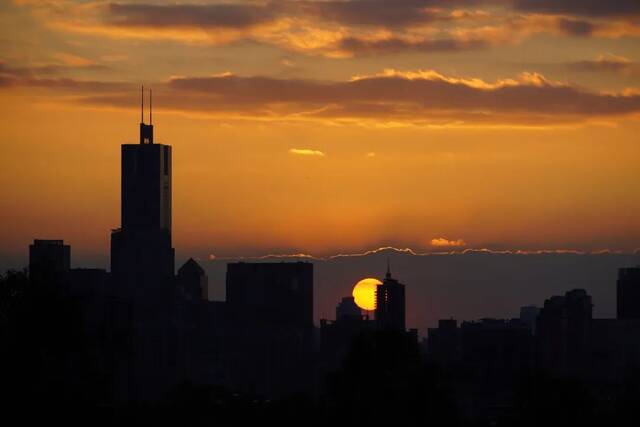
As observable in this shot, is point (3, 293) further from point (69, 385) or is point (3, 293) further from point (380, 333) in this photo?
point (380, 333)

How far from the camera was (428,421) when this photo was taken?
94562 millimetres

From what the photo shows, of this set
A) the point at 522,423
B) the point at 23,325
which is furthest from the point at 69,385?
the point at 522,423

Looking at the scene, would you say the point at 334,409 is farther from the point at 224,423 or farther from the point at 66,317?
the point at 66,317

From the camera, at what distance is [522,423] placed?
327ft

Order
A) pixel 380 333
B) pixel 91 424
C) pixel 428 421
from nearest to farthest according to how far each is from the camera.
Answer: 1. pixel 91 424
2. pixel 428 421
3. pixel 380 333

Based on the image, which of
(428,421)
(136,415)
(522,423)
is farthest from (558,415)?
(136,415)

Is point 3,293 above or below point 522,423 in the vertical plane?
above

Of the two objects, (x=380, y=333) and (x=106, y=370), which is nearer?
(x=106, y=370)

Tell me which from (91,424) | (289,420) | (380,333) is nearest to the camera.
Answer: (91,424)

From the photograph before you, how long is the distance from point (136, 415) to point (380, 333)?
829 inches

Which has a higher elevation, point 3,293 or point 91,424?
point 3,293

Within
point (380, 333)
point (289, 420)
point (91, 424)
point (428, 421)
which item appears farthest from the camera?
point (380, 333)

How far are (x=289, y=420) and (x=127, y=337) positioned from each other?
12188mm

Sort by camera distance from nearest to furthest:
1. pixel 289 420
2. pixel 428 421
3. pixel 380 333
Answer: pixel 428 421 → pixel 289 420 → pixel 380 333
